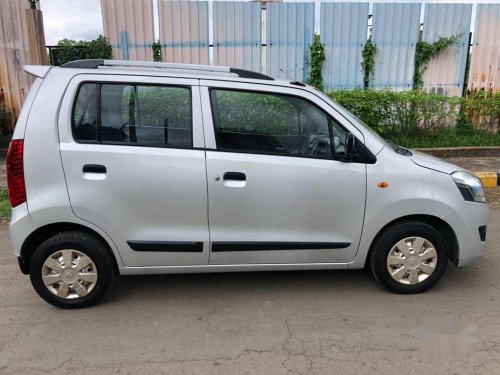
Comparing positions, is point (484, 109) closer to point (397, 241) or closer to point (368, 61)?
point (368, 61)

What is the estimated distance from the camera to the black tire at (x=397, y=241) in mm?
3498

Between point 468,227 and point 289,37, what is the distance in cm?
695

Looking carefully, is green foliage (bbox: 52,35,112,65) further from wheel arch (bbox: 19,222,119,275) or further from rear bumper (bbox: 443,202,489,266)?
rear bumper (bbox: 443,202,489,266)

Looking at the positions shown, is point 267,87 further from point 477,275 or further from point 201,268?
point 477,275

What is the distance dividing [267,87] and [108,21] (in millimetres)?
6908

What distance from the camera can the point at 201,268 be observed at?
3455 mm

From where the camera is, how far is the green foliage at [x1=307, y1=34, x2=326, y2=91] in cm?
945

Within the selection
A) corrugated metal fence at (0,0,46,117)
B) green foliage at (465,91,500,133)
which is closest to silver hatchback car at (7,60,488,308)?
corrugated metal fence at (0,0,46,117)

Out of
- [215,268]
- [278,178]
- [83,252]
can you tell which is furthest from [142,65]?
Result: [215,268]

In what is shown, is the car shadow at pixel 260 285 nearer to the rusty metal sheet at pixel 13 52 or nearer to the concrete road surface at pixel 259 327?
the concrete road surface at pixel 259 327

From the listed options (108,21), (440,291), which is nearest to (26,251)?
(440,291)

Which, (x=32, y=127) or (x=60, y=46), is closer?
(x=32, y=127)

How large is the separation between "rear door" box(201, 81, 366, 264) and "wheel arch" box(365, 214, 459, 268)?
0.71 ft

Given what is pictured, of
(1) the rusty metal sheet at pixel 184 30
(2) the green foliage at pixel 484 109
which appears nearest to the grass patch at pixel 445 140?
(2) the green foliage at pixel 484 109
